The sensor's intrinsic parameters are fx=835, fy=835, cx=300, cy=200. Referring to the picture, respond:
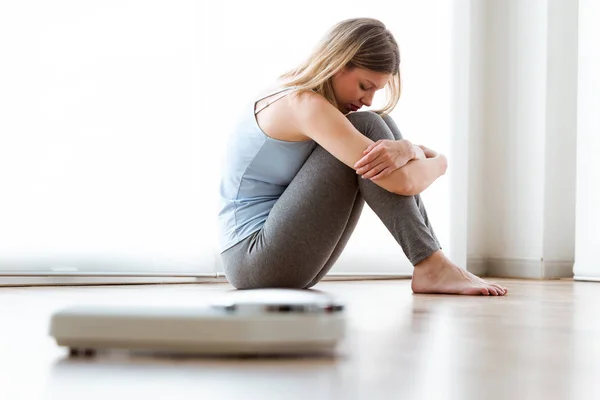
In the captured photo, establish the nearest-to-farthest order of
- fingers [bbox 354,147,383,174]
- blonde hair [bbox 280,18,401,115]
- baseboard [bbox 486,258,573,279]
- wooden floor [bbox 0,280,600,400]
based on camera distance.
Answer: wooden floor [bbox 0,280,600,400] < fingers [bbox 354,147,383,174] < blonde hair [bbox 280,18,401,115] < baseboard [bbox 486,258,573,279]

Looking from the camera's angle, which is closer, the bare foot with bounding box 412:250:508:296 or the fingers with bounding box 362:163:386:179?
the fingers with bounding box 362:163:386:179

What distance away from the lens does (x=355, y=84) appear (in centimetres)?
205

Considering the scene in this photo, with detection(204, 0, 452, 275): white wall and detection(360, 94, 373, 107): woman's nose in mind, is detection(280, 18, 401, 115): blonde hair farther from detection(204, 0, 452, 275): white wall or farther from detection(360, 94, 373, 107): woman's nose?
detection(204, 0, 452, 275): white wall

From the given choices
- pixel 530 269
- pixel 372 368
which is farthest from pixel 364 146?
pixel 530 269

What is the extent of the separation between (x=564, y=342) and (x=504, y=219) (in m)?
2.72

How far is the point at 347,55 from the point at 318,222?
1.33 ft

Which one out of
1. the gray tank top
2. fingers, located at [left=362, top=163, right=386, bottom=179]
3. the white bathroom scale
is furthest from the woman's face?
the white bathroom scale

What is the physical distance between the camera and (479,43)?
3.79m

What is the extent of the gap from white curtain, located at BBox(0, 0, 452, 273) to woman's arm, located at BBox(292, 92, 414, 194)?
84cm

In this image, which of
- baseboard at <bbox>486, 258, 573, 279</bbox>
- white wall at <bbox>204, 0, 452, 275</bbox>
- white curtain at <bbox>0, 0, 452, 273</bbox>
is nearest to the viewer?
white curtain at <bbox>0, 0, 452, 273</bbox>

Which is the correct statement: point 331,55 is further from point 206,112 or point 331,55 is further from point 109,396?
point 109,396

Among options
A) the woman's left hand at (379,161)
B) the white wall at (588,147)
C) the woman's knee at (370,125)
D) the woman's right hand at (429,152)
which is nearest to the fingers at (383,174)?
the woman's left hand at (379,161)

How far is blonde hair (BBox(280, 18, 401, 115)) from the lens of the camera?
201 cm

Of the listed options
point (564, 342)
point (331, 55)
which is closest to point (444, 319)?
point (564, 342)
